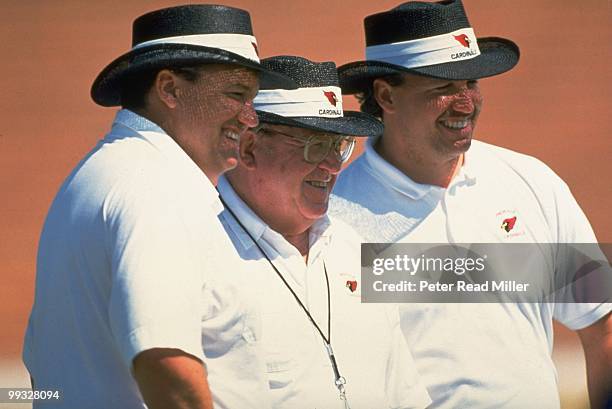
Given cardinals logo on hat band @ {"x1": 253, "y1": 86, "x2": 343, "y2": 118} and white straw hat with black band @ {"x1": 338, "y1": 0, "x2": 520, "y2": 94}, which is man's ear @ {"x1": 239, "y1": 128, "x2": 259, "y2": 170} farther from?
white straw hat with black band @ {"x1": 338, "y1": 0, "x2": 520, "y2": 94}

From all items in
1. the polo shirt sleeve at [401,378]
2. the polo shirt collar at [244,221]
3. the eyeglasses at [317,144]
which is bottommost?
the polo shirt sleeve at [401,378]

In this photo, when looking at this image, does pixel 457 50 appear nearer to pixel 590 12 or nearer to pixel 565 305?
pixel 590 12

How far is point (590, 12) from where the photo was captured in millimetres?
3885

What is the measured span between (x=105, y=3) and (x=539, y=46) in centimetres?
122

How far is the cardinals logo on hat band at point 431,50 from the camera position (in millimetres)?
3787

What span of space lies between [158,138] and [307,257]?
85cm

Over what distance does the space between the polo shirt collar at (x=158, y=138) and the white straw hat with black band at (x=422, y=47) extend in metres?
1.08

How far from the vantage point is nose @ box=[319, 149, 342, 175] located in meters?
3.56

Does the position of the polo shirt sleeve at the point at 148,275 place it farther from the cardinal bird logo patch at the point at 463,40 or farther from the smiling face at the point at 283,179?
the cardinal bird logo patch at the point at 463,40

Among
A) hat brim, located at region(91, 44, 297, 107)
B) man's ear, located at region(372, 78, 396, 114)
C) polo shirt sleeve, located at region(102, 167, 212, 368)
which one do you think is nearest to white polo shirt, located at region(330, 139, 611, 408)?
man's ear, located at region(372, 78, 396, 114)

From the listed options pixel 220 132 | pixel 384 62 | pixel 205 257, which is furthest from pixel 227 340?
pixel 384 62

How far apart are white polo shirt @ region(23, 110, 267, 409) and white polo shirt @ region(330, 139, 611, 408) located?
3.19 feet

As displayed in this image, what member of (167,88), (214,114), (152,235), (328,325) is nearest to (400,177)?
(328,325)

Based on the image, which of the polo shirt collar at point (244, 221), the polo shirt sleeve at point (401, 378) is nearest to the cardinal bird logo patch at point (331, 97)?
the polo shirt collar at point (244, 221)
